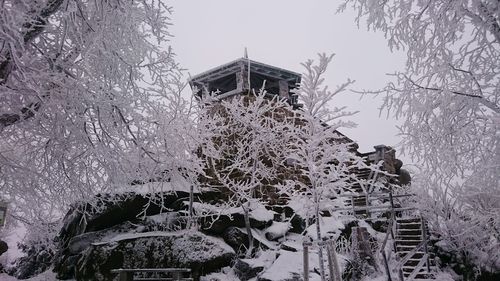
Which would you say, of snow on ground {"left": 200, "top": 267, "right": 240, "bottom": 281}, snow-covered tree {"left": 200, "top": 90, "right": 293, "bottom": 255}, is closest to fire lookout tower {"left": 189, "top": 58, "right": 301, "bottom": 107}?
snow-covered tree {"left": 200, "top": 90, "right": 293, "bottom": 255}

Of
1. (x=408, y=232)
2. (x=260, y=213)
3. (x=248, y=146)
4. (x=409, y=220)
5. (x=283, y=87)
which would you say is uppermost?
(x=283, y=87)

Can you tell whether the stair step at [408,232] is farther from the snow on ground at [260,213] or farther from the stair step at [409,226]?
the snow on ground at [260,213]

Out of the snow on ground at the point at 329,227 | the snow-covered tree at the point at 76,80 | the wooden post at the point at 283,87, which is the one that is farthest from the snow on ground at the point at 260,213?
the snow-covered tree at the point at 76,80

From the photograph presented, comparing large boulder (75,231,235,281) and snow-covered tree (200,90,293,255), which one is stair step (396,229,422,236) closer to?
snow-covered tree (200,90,293,255)

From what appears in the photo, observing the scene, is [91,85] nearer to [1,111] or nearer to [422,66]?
[1,111]

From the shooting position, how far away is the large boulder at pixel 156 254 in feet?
36.0

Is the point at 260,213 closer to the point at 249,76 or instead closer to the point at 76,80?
the point at 249,76

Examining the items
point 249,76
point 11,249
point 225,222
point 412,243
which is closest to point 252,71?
point 249,76

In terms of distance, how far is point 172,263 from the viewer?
36.0ft

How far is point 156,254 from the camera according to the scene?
440 inches

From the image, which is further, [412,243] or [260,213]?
[260,213]

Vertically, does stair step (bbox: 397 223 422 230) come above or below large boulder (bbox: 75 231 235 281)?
above

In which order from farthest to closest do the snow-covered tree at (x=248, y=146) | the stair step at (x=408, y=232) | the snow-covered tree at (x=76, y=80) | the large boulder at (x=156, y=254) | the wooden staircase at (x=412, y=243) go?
the stair step at (x=408, y=232)
the snow-covered tree at (x=248, y=146)
the wooden staircase at (x=412, y=243)
the large boulder at (x=156, y=254)
the snow-covered tree at (x=76, y=80)

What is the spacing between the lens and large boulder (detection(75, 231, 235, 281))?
1097cm
